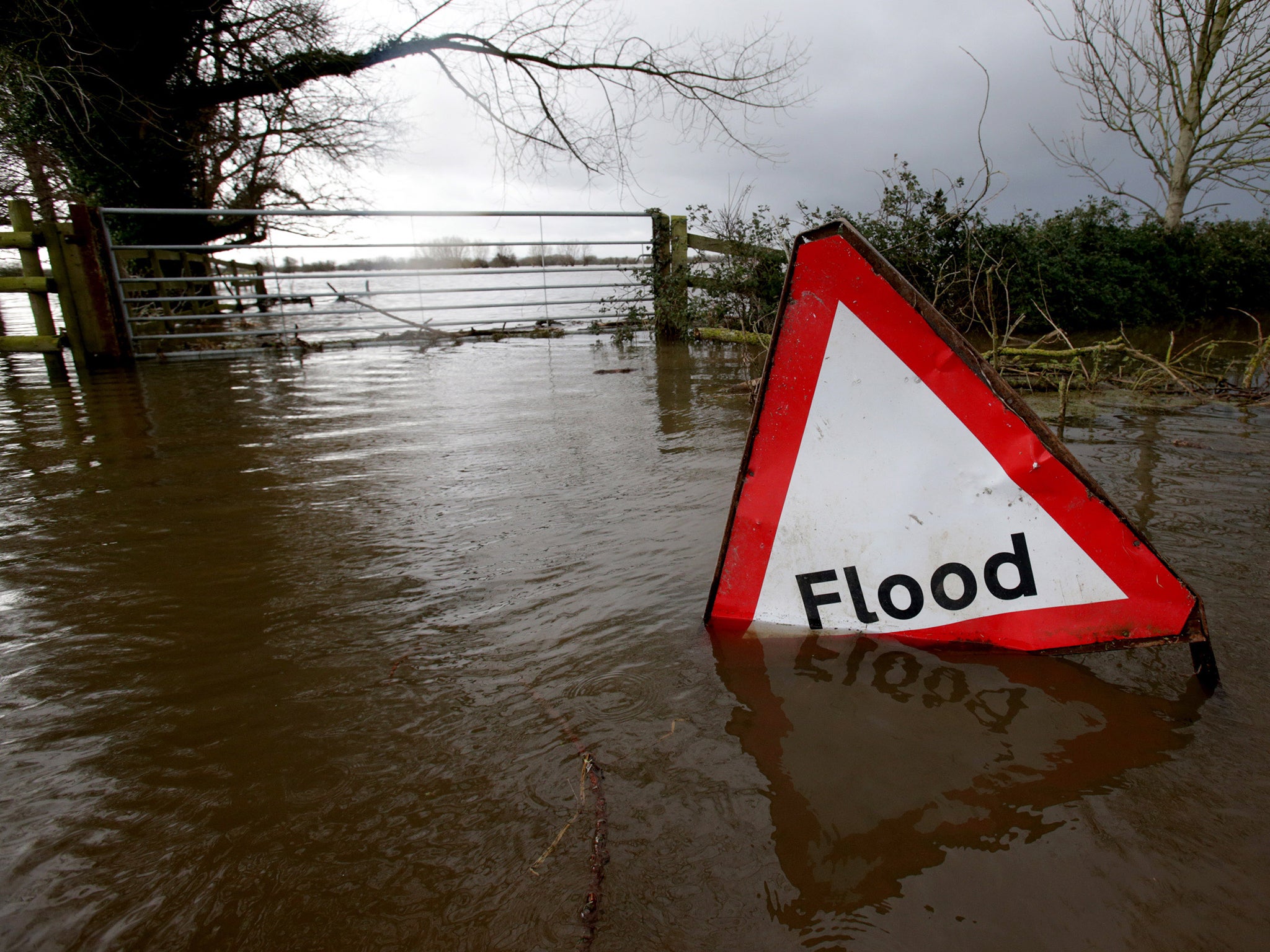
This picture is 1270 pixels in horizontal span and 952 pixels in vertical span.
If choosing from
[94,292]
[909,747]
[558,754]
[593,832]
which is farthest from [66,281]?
[909,747]

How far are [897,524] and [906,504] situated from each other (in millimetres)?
53

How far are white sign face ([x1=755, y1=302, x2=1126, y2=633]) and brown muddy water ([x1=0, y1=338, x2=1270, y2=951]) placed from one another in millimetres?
136

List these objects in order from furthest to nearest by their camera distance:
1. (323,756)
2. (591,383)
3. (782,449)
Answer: (591,383), (782,449), (323,756)

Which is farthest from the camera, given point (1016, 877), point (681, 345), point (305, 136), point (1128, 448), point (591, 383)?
point (305, 136)

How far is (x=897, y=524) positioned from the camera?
168 centimetres

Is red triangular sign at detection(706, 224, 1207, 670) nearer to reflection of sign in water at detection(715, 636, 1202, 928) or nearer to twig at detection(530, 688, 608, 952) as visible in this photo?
reflection of sign in water at detection(715, 636, 1202, 928)

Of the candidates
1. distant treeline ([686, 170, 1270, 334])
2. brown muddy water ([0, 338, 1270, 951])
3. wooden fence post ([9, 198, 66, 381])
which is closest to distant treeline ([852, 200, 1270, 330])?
distant treeline ([686, 170, 1270, 334])

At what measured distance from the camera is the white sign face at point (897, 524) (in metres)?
1.58

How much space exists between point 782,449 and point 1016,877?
3.29ft

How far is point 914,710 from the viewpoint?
56.8 inches

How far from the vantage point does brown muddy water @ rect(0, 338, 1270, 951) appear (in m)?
1.01

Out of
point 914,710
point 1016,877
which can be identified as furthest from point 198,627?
point 1016,877

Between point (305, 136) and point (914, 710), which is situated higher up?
point (305, 136)

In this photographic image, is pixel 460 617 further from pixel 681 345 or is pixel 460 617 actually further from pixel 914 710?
pixel 681 345
